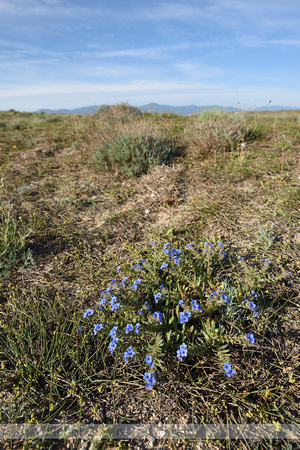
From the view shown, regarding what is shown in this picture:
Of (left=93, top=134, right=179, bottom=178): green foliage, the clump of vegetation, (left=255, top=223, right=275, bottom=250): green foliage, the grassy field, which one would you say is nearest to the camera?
the grassy field

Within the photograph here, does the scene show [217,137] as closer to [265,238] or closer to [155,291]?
[265,238]

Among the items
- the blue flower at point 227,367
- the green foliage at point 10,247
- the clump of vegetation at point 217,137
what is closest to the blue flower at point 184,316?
the blue flower at point 227,367

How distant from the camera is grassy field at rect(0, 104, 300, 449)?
1660 millimetres

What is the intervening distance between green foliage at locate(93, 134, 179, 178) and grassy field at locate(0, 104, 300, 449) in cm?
3

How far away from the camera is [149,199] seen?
3.77 m

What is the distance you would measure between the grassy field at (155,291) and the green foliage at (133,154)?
3 centimetres

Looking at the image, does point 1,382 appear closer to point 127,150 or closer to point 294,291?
point 294,291

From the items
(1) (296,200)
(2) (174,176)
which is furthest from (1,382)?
(1) (296,200)

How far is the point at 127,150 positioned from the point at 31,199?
1869 mm

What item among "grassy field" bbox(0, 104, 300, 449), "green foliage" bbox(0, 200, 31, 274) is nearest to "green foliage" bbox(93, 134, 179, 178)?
"grassy field" bbox(0, 104, 300, 449)

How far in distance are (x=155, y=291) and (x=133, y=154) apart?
9.80 ft

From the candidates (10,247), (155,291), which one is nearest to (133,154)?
(10,247)

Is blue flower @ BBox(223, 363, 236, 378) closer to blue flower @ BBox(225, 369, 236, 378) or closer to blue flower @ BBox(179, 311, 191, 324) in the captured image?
blue flower @ BBox(225, 369, 236, 378)

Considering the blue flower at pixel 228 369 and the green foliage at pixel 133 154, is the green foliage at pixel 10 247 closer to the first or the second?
the green foliage at pixel 133 154
